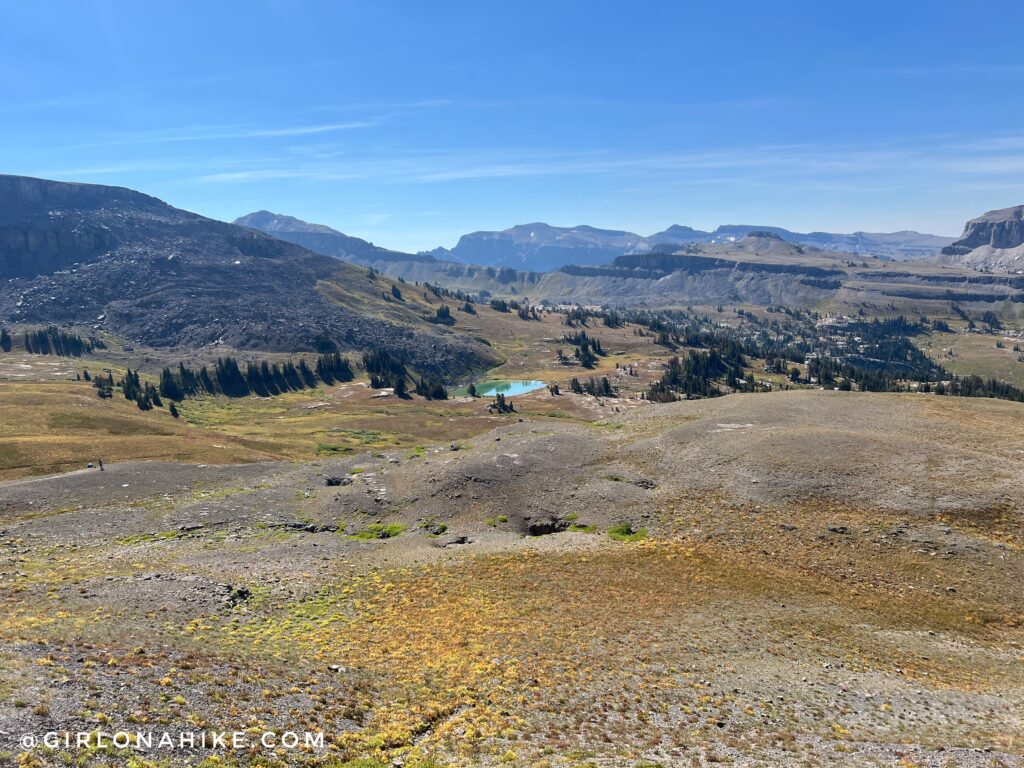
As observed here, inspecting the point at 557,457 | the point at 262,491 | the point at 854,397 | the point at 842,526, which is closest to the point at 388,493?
the point at 262,491

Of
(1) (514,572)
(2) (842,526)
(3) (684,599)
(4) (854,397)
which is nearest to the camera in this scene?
(3) (684,599)

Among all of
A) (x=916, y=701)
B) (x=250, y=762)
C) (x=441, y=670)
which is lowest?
(x=916, y=701)

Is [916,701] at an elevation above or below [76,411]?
below

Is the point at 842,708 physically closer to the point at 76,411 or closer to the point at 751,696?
the point at 751,696

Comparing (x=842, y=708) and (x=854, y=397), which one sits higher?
(x=854, y=397)

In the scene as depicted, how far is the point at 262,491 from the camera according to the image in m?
68.0

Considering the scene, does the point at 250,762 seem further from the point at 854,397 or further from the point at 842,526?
the point at 854,397

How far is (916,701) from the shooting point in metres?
29.3

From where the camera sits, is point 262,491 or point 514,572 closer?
point 514,572

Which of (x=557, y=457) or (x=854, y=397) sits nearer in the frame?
(x=557, y=457)

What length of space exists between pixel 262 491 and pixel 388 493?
16.5m

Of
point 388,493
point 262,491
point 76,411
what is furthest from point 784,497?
point 76,411

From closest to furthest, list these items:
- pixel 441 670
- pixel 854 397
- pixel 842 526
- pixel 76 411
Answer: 1. pixel 441 670
2. pixel 842 526
3. pixel 854 397
4. pixel 76 411

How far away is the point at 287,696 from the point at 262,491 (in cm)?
4660
